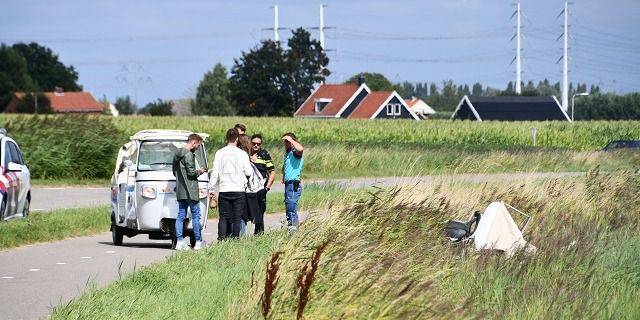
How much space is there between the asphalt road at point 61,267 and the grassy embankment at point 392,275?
A: 756mm

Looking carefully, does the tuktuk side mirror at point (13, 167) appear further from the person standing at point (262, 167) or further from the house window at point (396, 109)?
the house window at point (396, 109)

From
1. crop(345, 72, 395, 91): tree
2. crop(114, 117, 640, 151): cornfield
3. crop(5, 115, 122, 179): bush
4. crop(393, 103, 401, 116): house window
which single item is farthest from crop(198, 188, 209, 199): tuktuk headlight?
crop(345, 72, 395, 91): tree

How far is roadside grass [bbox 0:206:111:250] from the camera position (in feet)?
67.2

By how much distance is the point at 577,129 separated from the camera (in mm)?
83938

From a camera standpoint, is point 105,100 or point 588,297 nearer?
point 588,297

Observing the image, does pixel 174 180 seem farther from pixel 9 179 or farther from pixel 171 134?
pixel 9 179

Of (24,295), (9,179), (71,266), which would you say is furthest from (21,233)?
(24,295)

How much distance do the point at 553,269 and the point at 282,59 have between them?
120665 mm

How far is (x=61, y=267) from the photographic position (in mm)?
16938

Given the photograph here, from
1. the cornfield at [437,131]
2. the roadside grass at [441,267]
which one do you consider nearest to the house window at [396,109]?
the cornfield at [437,131]

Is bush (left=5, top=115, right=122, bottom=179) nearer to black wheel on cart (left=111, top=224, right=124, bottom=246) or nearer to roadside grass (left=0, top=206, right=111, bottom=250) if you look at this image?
roadside grass (left=0, top=206, right=111, bottom=250)

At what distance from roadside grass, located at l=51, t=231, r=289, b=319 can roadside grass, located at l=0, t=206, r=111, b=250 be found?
16.9ft

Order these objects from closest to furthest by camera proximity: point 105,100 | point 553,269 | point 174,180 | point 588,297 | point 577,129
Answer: point 588,297 → point 553,269 → point 174,180 → point 577,129 → point 105,100

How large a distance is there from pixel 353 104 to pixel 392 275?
129 metres
